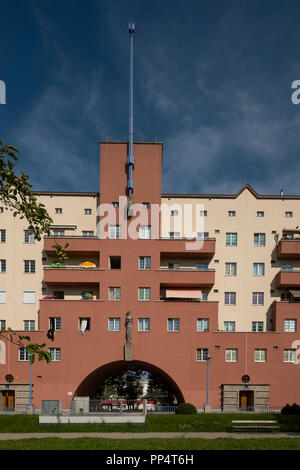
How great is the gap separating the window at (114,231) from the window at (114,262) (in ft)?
7.92

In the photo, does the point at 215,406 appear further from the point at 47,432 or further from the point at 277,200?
the point at 277,200

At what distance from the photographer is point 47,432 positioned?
24844 mm

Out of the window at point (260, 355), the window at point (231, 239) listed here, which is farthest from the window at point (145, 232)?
the window at point (260, 355)

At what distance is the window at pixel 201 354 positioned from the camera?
37094 mm

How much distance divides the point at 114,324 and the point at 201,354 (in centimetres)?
998

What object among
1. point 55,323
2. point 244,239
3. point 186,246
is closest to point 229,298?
point 244,239

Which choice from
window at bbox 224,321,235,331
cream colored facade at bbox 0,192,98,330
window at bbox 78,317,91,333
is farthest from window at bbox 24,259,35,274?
window at bbox 224,321,235,331

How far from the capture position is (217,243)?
136 feet

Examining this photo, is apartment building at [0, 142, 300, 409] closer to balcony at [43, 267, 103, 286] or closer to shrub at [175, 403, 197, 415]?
balcony at [43, 267, 103, 286]

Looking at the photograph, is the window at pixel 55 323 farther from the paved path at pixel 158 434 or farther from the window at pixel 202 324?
the window at pixel 202 324

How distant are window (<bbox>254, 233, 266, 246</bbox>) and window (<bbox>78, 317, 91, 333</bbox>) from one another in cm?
2168

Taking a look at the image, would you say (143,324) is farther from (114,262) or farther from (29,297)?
(29,297)

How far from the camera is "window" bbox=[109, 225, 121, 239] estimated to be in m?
39.5
